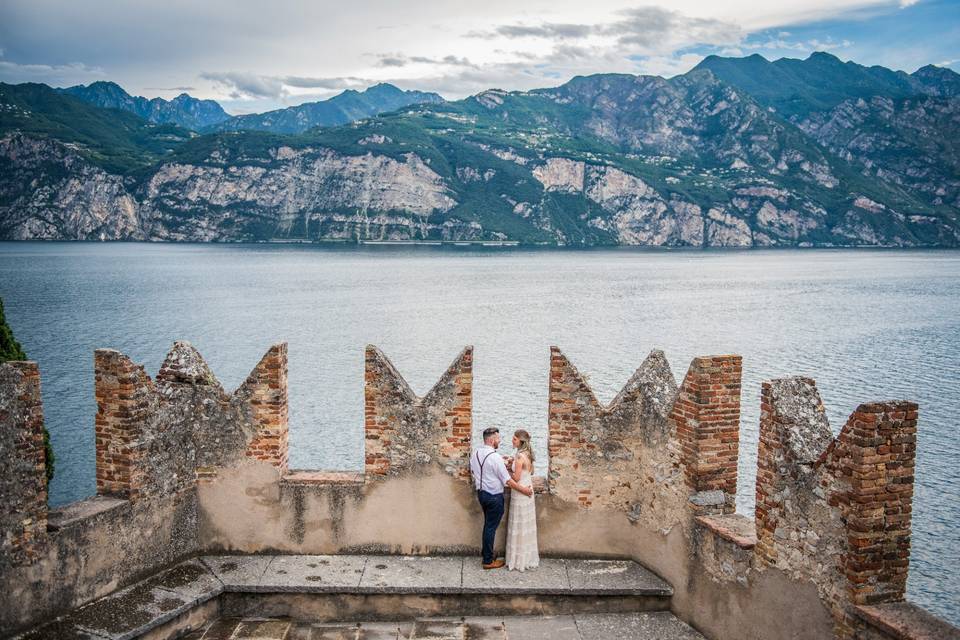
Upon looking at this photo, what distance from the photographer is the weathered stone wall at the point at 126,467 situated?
727 cm

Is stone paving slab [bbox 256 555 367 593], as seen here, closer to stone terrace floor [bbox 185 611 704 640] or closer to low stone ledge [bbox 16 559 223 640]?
stone terrace floor [bbox 185 611 704 640]

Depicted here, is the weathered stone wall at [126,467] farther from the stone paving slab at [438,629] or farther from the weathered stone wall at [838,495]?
the weathered stone wall at [838,495]

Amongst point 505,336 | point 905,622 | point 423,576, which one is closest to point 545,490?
point 423,576

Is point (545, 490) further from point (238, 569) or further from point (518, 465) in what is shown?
point (238, 569)

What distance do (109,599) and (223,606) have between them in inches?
46.8

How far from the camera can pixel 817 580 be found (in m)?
6.72

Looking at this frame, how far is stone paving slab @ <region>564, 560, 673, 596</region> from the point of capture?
336 inches

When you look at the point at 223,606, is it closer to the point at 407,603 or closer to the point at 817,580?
the point at 407,603

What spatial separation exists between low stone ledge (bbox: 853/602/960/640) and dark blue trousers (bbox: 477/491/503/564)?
394cm

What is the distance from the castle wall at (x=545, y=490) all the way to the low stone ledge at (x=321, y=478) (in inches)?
1.3

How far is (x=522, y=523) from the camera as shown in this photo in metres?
8.99

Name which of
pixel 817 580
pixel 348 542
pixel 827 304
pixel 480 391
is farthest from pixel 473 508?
pixel 827 304

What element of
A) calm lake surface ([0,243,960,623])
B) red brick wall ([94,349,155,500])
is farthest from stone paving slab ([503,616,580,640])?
calm lake surface ([0,243,960,623])

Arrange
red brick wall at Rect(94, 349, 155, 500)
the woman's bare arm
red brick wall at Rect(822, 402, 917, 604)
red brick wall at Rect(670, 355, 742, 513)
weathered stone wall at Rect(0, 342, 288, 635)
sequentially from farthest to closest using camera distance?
the woman's bare arm → red brick wall at Rect(94, 349, 155, 500) → red brick wall at Rect(670, 355, 742, 513) → weathered stone wall at Rect(0, 342, 288, 635) → red brick wall at Rect(822, 402, 917, 604)
